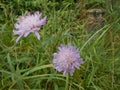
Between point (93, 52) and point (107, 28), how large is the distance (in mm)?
177

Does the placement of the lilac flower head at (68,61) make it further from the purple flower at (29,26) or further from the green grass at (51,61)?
the green grass at (51,61)

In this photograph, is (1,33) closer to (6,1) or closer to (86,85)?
(86,85)

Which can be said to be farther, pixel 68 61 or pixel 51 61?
pixel 51 61

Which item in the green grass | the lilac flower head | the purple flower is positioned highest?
the purple flower

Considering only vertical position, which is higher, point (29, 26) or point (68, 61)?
point (29, 26)

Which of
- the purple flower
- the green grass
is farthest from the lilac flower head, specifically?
the green grass

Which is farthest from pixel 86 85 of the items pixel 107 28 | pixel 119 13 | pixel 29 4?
pixel 29 4

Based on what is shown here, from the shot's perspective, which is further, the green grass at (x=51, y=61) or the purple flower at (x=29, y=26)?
the green grass at (x=51, y=61)

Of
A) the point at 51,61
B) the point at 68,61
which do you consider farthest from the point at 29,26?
the point at 51,61

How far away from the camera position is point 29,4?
412cm

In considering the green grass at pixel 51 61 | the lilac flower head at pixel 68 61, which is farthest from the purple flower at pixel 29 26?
the green grass at pixel 51 61

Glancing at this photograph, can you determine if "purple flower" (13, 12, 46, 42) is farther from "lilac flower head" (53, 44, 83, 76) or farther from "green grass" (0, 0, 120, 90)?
"green grass" (0, 0, 120, 90)

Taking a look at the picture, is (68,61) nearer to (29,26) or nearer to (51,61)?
(29,26)

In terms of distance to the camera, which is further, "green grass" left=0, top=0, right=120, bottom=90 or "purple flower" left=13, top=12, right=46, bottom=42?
"green grass" left=0, top=0, right=120, bottom=90
